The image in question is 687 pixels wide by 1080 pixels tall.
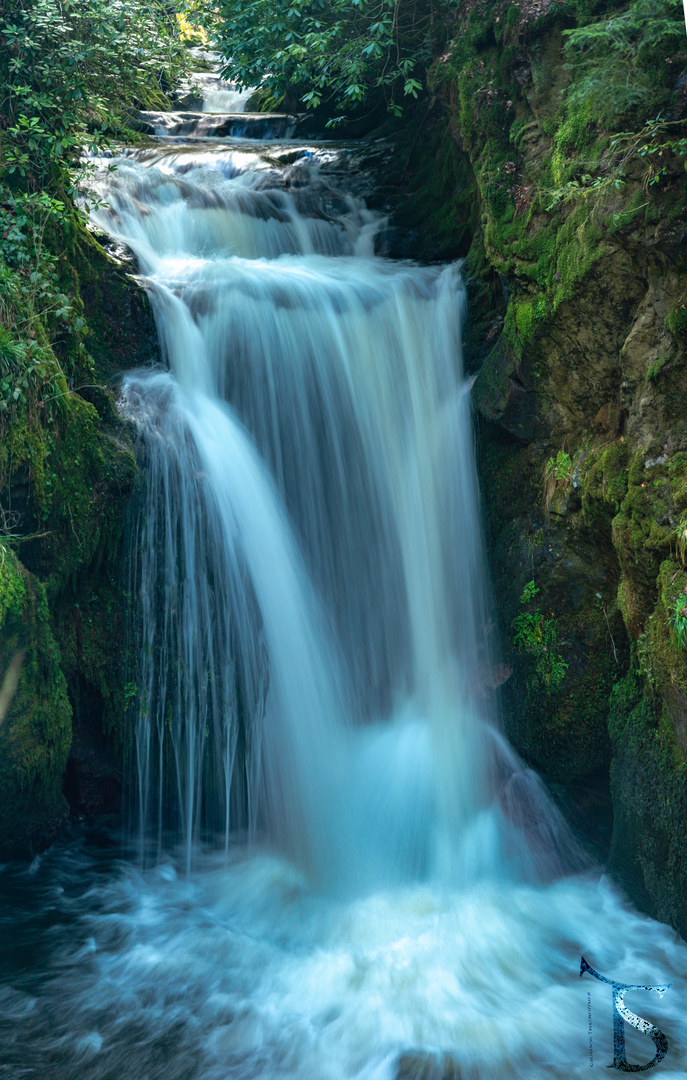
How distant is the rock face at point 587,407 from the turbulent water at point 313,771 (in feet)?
1.28

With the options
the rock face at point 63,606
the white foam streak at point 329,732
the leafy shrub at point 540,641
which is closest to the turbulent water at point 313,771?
the white foam streak at point 329,732

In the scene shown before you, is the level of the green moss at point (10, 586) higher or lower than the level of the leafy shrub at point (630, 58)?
lower

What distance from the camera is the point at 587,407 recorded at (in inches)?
204

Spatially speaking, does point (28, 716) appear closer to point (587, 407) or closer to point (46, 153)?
point (46, 153)

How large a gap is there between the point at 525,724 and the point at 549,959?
1.61 metres

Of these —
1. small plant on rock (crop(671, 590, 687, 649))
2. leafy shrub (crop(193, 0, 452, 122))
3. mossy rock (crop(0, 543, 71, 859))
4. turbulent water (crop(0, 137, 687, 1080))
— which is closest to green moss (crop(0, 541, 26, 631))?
mossy rock (crop(0, 543, 71, 859))

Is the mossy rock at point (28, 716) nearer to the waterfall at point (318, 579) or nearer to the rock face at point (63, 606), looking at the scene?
the rock face at point (63, 606)

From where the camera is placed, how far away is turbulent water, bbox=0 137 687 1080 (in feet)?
12.0

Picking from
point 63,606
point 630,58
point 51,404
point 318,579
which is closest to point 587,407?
point 630,58

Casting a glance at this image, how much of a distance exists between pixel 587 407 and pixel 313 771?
3351mm

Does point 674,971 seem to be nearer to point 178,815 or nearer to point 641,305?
point 178,815

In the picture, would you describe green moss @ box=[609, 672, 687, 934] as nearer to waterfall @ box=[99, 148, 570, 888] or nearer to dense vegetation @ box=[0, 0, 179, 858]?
waterfall @ box=[99, 148, 570, 888]

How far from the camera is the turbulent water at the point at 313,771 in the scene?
144 inches

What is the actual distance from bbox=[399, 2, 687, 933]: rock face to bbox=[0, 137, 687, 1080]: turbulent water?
1.28ft
